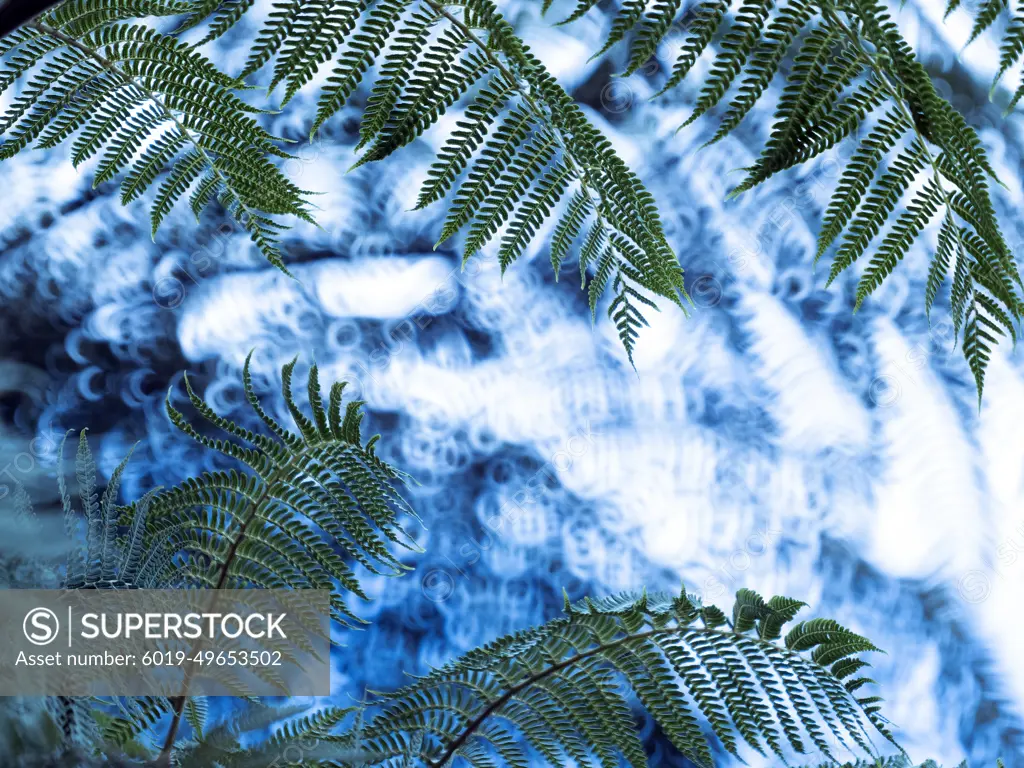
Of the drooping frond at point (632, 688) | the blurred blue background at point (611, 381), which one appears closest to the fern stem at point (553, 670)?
the drooping frond at point (632, 688)

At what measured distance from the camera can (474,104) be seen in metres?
0.58

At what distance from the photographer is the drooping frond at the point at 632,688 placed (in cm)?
63

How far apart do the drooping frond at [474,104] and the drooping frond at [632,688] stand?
236 mm

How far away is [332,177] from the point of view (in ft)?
8.28

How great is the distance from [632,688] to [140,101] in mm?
579

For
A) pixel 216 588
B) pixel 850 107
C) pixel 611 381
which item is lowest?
pixel 611 381

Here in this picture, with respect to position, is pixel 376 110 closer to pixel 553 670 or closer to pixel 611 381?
pixel 553 670

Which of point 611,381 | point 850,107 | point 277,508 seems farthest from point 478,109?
point 611,381

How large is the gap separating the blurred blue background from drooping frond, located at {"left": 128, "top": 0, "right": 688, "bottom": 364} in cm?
189

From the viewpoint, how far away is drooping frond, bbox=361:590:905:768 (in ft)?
2.08

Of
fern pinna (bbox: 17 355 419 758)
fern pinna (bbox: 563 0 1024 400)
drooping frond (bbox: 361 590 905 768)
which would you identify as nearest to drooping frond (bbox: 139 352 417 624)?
fern pinna (bbox: 17 355 419 758)

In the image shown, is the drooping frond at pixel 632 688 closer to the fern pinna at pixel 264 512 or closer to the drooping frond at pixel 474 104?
the fern pinna at pixel 264 512

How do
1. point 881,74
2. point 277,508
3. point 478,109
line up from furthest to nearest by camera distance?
point 277,508, point 478,109, point 881,74

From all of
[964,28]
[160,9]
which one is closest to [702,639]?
[160,9]
